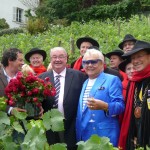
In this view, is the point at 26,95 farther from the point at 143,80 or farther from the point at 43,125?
the point at 43,125

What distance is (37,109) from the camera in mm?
3893

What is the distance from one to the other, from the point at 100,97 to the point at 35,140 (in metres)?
2.08

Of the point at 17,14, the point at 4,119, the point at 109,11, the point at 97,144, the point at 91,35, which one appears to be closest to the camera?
the point at 97,144

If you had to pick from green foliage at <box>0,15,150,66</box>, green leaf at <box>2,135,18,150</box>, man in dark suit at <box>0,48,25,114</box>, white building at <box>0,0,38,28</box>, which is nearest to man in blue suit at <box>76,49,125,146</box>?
man in dark suit at <box>0,48,25,114</box>

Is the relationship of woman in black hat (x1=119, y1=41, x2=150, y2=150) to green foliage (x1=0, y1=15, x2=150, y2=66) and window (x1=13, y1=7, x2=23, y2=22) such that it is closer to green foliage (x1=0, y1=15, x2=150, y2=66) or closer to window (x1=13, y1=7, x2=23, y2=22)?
green foliage (x1=0, y1=15, x2=150, y2=66)

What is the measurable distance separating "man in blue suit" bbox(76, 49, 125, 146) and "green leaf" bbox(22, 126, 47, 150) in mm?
1931

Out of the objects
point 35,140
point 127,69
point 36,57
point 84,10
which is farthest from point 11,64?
point 84,10

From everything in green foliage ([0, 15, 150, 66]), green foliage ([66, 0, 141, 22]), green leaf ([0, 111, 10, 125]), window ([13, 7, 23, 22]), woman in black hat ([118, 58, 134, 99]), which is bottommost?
green leaf ([0, 111, 10, 125])

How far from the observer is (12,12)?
32.8 m

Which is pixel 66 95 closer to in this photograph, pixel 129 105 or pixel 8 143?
pixel 129 105

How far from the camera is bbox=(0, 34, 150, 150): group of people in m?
3.89

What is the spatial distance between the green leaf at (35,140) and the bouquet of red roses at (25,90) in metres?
1.57

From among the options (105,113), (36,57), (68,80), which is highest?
(36,57)

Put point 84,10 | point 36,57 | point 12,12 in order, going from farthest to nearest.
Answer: point 12,12 < point 84,10 < point 36,57
